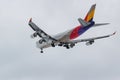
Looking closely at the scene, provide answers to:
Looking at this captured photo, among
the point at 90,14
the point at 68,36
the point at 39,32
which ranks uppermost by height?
the point at 90,14

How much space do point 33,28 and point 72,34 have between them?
50.4 ft

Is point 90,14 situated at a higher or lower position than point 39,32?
higher

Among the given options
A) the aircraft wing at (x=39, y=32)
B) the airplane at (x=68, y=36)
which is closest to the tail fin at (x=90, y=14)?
the airplane at (x=68, y=36)

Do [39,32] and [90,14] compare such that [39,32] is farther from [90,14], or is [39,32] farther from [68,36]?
[90,14]

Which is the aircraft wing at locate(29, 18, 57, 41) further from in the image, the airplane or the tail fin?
the tail fin

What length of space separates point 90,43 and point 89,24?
724 cm

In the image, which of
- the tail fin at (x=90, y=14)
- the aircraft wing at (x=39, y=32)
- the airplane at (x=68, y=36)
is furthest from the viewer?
the tail fin at (x=90, y=14)

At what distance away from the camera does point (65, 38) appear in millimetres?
146500

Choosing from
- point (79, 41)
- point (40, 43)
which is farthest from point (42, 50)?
point (79, 41)

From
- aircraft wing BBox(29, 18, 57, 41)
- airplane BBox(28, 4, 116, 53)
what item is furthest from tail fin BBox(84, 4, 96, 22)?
aircraft wing BBox(29, 18, 57, 41)

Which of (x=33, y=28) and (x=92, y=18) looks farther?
(x=92, y=18)

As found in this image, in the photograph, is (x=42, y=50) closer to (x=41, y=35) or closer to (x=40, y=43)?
(x=40, y=43)

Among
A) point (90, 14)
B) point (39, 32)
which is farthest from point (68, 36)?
point (39, 32)

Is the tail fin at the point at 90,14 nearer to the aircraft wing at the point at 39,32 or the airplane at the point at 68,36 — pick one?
the airplane at the point at 68,36
